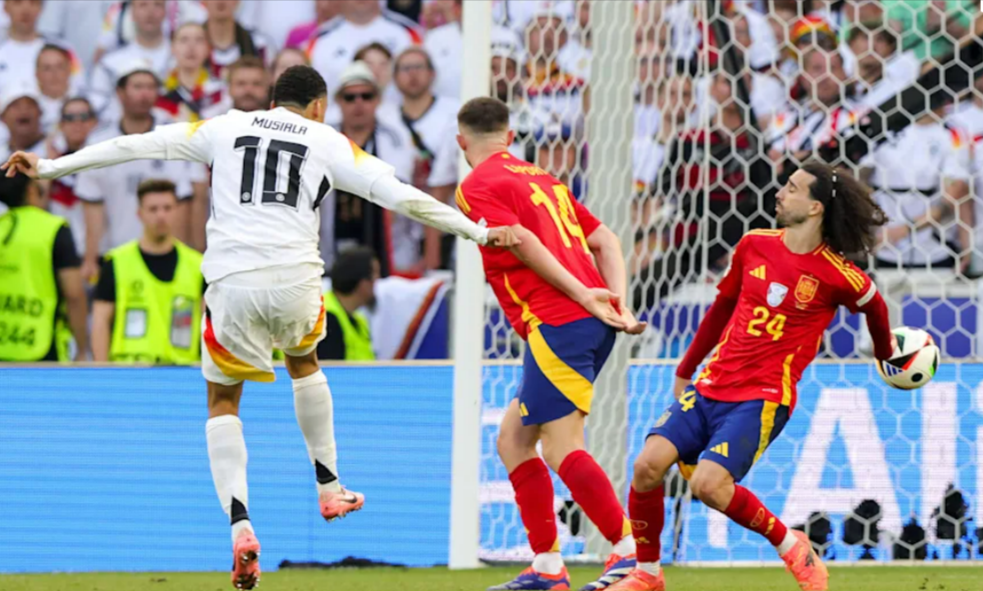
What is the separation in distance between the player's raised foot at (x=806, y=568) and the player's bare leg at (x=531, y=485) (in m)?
0.82

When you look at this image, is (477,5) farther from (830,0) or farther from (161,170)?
(161,170)

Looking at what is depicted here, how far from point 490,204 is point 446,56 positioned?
4625 mm

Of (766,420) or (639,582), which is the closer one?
(639,582)

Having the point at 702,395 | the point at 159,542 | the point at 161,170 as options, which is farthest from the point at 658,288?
the point at 161,170

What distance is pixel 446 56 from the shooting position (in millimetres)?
9625

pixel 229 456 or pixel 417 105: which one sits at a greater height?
pixel 417 105

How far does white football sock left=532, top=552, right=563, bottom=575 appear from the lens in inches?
206

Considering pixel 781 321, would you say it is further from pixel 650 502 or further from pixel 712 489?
pixel 650 502

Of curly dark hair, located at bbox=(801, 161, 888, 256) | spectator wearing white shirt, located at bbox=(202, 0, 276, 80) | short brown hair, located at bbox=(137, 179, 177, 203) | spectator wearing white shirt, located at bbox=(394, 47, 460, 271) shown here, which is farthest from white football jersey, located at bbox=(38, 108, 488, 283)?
spectator wearing white shirt, located at bbox=(202, 0, 276, 80)

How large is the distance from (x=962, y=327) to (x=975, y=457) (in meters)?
0.79

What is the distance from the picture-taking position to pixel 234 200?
A: 15.6 ft

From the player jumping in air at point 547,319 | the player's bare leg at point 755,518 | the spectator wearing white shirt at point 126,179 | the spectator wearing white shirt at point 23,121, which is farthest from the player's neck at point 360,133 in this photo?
the player's bare leg at point 755,518

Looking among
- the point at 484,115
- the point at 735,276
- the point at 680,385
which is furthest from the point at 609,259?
the point at 484,115

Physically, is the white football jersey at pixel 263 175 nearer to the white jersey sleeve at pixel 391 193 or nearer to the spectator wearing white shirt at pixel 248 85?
the white jersey sleeve at pixel 391 193
